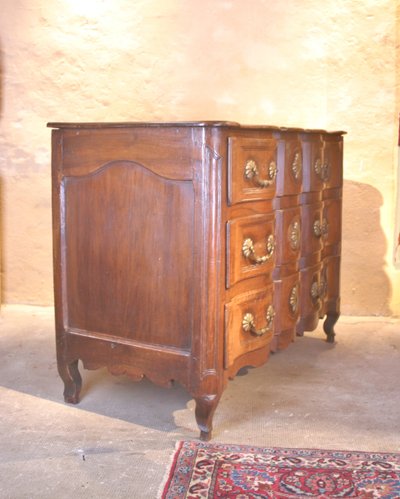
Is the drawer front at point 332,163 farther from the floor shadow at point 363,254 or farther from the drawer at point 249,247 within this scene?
the drawer at point 249,247

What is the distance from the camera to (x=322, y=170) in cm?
317

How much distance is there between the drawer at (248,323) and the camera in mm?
2367

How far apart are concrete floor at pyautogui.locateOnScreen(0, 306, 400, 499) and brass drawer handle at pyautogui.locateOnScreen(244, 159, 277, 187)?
85 cm

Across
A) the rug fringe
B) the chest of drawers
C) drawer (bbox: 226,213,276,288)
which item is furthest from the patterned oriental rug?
drawer (bbox: 226,213,276,288)

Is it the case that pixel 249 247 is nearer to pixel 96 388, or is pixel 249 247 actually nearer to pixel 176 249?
pixel 176 249

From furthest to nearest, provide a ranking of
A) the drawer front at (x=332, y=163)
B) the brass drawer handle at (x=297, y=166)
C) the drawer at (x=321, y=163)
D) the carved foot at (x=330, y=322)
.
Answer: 1. the carved foot at (x=330, y=322)
2. the drawer front at (x=332, y=163)
3. the drawer at (x=321, y=163)
4. the brass drawer handle at (x=297, y=166)

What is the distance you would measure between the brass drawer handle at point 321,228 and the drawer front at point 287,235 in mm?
238

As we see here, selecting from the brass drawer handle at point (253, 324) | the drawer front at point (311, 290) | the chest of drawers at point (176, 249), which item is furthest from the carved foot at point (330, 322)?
the brass drawer handle at point (253, 324)

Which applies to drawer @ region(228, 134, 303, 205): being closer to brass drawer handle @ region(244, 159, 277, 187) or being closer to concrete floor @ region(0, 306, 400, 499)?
brass drawer handle @ region(244, 159, 277, 187)

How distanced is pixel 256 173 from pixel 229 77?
166 centimetres

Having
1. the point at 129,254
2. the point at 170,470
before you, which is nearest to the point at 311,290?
the point at 129,254

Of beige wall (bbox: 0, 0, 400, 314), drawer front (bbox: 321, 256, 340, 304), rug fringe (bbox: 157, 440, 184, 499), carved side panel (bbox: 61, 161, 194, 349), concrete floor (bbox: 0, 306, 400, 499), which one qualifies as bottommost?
concrete floor (bbox: 0, 306, 400, 499)

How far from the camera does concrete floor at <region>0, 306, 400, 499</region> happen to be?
215 centimetres

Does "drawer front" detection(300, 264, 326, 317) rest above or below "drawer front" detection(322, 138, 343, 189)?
below
